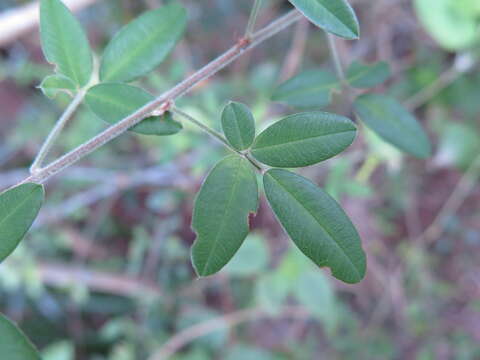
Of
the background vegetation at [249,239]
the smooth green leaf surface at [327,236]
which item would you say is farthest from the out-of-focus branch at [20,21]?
the smooth green leaf surface at [327,236]

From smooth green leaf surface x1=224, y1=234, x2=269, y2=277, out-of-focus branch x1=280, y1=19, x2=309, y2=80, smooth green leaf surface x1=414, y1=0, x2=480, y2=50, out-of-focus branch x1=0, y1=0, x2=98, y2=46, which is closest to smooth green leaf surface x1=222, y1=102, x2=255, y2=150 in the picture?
out-of-focus branch x1=0, y1=0, x2=98, y2=46

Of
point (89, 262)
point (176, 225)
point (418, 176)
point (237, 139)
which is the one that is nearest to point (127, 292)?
point (89, 262)

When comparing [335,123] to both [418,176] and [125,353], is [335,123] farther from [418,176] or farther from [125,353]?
[418,176]

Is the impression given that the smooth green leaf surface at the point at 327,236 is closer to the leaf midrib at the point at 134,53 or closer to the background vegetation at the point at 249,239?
the leaf midrib at the point at 134,53

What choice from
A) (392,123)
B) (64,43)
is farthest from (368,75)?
(64,43)

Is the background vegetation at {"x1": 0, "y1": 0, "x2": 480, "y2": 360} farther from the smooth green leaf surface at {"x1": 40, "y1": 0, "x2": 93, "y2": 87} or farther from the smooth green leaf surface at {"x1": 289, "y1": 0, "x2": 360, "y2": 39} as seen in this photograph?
the smooth green leaf surface at {"x1": 289, "y1": 0, "x2": 360, "y2": 39}

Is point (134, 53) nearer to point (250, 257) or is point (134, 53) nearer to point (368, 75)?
point (368, 75)
